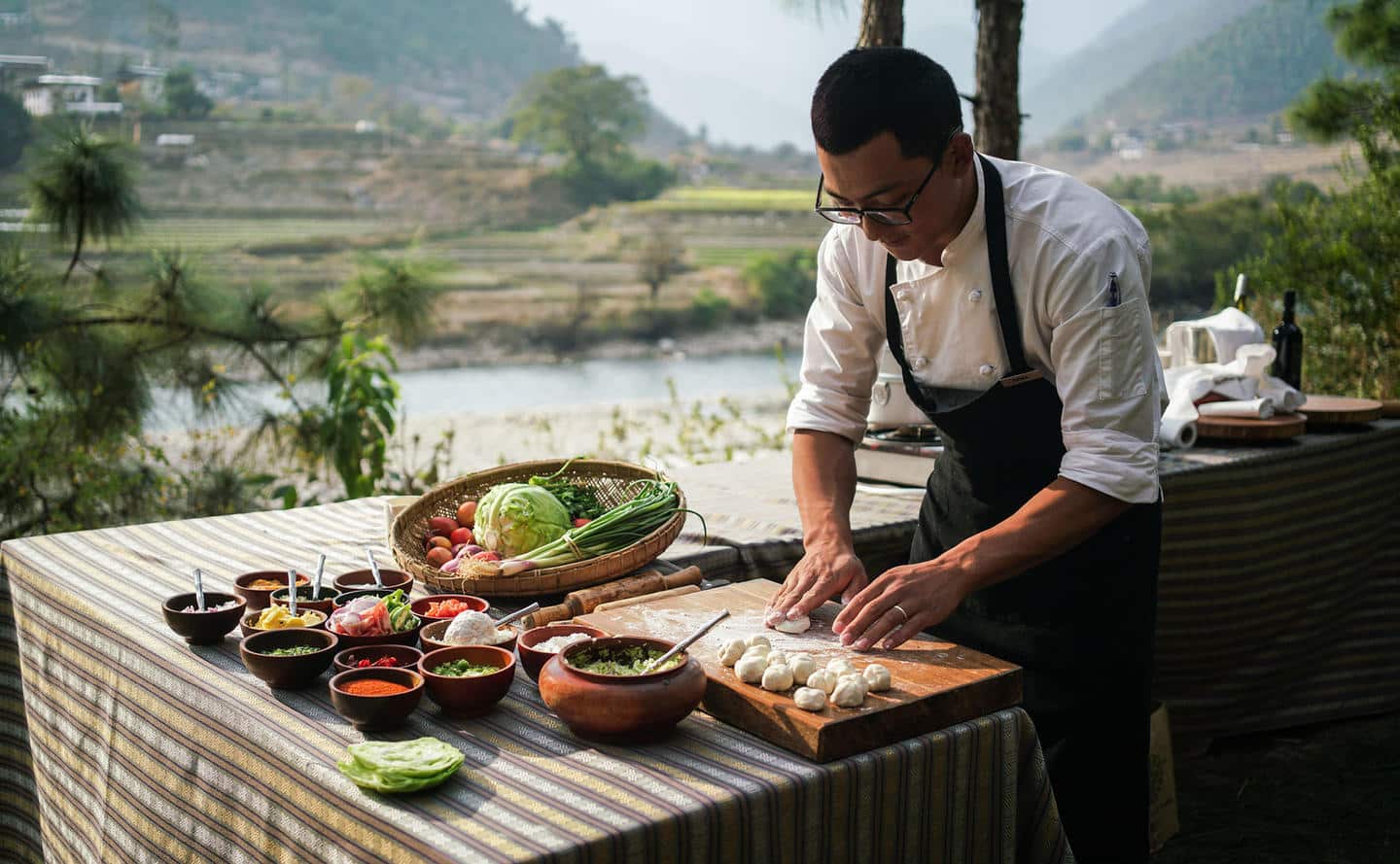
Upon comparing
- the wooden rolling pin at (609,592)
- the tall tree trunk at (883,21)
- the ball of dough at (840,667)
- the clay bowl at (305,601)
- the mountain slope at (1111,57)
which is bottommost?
the wooden rolling pin at (609,592)

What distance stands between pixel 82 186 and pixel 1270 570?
14.0 ft

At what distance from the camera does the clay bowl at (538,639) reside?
1715 mm

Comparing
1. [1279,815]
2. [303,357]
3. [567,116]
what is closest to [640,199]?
[567,116]

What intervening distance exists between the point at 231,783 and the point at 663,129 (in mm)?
25520

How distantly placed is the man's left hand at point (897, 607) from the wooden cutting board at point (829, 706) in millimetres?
25

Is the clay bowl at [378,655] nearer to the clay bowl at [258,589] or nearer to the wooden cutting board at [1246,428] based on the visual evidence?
the clay bowl at [258,589]

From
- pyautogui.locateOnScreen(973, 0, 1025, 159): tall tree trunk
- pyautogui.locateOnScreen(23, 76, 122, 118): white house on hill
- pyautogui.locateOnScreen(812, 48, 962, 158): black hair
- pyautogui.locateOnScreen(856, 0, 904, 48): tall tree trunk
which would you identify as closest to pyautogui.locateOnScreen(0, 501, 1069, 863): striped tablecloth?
pyautogui.locateOnScreen(812, 48, 962, 158): black hair

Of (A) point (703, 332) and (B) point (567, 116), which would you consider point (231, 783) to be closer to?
(A) point (703, 332)

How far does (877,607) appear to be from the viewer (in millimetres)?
1757

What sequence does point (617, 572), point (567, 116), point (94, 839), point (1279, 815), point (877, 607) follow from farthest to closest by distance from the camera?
point (567, 116) → point (1279, 815) → point (617, 572) → point (94, 839) → point (877, 607)

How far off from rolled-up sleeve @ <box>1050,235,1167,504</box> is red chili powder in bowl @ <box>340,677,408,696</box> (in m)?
1.08

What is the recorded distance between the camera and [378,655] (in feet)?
5.68

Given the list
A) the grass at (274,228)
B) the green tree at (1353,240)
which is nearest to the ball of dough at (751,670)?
the green tree at (1353,240)

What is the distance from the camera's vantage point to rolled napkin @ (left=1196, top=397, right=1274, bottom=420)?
3.69 metres
